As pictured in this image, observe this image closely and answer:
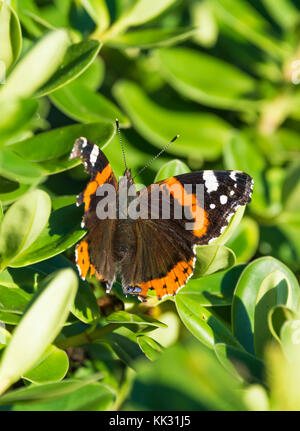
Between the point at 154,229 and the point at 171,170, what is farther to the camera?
the point at 154,229

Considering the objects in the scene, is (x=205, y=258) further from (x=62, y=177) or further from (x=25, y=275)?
(x=62, y=177)

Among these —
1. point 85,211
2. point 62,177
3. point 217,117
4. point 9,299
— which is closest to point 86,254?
point 85,211

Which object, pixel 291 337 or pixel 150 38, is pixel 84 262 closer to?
pixel 291 337

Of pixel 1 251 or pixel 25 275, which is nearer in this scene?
pixel 1 251

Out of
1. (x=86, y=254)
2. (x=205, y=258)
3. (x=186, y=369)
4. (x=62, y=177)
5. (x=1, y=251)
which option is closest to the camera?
(x=186, y=369)

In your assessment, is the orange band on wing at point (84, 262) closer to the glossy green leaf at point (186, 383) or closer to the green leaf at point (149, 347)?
the green leaf at point (149, 347)

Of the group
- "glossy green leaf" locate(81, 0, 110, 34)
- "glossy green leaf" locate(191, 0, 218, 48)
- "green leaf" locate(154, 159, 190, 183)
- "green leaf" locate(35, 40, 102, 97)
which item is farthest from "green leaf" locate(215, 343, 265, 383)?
"glossy green leaf" locate(191, 0, 218, 48)

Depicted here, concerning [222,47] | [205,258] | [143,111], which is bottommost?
[205,258]

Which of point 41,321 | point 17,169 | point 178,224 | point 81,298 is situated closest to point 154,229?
point 178,224

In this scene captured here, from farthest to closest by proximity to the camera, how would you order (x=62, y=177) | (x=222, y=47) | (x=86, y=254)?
(x=222, y=47) < (x=62, y=177) < (x=86, y=254)
